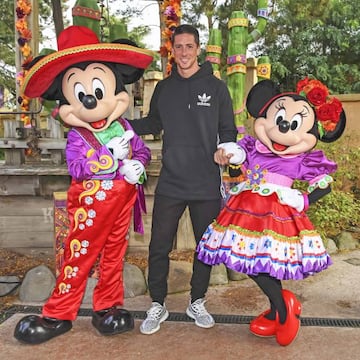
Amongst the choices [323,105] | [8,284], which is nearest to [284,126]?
[323,105]

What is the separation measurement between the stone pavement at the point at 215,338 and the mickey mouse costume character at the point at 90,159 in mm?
96

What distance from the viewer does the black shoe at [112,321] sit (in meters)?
2.73

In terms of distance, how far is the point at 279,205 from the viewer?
2.55 meters

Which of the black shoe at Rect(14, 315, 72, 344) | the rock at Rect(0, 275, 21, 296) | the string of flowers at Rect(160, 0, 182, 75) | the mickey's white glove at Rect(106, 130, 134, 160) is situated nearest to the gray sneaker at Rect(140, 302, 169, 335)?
the black shoe at Rect(14, 315, 72, 344)

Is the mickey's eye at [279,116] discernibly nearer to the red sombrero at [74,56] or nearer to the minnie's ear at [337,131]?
the minnie's ear at [337,131]

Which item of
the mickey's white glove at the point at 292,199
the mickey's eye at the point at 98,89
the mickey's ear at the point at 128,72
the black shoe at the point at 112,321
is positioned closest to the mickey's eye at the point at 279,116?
the mickey's white glove at the point at 292,199

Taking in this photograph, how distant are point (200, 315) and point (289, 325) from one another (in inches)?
22.3

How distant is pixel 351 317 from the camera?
3.06 m


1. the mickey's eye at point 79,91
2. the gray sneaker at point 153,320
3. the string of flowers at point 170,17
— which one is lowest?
the gray sneaker at point 153,320

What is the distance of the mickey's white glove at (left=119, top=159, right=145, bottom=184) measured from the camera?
103 inches

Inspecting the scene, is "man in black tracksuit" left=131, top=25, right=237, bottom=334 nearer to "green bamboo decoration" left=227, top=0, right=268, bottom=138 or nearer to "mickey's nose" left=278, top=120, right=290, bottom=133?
"mickey's nose" left=278, top=120, right=290, bottom=133

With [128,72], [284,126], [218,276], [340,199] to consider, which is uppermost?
[128,72]

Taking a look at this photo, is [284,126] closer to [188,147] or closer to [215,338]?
[188,147]

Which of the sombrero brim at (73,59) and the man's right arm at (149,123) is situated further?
the man's right arm at (149,123)
